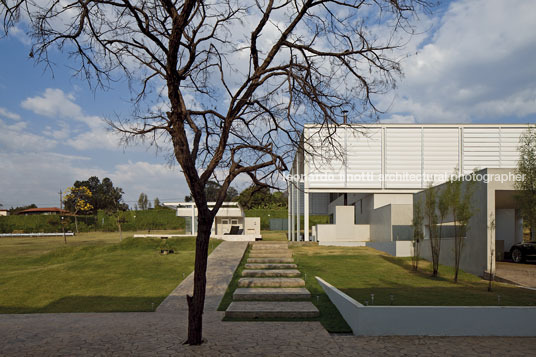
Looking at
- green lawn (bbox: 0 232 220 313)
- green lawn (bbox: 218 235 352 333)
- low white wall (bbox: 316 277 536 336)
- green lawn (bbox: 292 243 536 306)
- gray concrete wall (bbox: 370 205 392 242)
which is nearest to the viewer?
low white wall (bbox: 316 277 536 336)

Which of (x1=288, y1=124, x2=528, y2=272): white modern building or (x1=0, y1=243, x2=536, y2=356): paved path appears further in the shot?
(x1=288, y1=124, x2=528, y2=272): white modern building

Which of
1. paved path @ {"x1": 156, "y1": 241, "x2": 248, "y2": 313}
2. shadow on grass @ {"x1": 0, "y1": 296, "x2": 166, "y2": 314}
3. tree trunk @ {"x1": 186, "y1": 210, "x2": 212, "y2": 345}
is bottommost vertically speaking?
shadow on grass @ {"x1": 0, "y1": 296, "x2": 166, "y2": 314}

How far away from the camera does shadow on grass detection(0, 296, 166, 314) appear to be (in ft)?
34.1

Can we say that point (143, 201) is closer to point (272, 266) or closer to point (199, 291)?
point (272, 266)

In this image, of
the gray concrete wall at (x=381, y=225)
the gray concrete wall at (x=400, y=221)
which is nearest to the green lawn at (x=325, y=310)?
the gray concrete wall at (x=400, y=221)

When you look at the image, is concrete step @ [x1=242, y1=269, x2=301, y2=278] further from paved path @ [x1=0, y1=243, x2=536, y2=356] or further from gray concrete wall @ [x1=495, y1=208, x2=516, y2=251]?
gray concrete wall @ [x1=495, y1=208, x2=516, y2=251]

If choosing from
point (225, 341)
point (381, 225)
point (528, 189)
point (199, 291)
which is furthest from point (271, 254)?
point (199, 291)

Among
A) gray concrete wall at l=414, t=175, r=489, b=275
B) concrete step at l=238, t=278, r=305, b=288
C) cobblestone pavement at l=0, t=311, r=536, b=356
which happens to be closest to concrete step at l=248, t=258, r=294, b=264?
concrete step at l=238, t=278, r=305, b=288

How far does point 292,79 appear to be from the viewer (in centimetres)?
684

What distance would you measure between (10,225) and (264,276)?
1826 inches

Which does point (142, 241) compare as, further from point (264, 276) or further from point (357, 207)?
point (357, 207)

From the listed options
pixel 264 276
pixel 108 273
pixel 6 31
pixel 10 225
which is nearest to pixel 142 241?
pixel 108 273

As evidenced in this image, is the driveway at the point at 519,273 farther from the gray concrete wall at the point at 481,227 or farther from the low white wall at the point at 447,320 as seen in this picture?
the low white wall at the point at 447,320

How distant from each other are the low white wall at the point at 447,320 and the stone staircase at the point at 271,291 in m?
1.84
